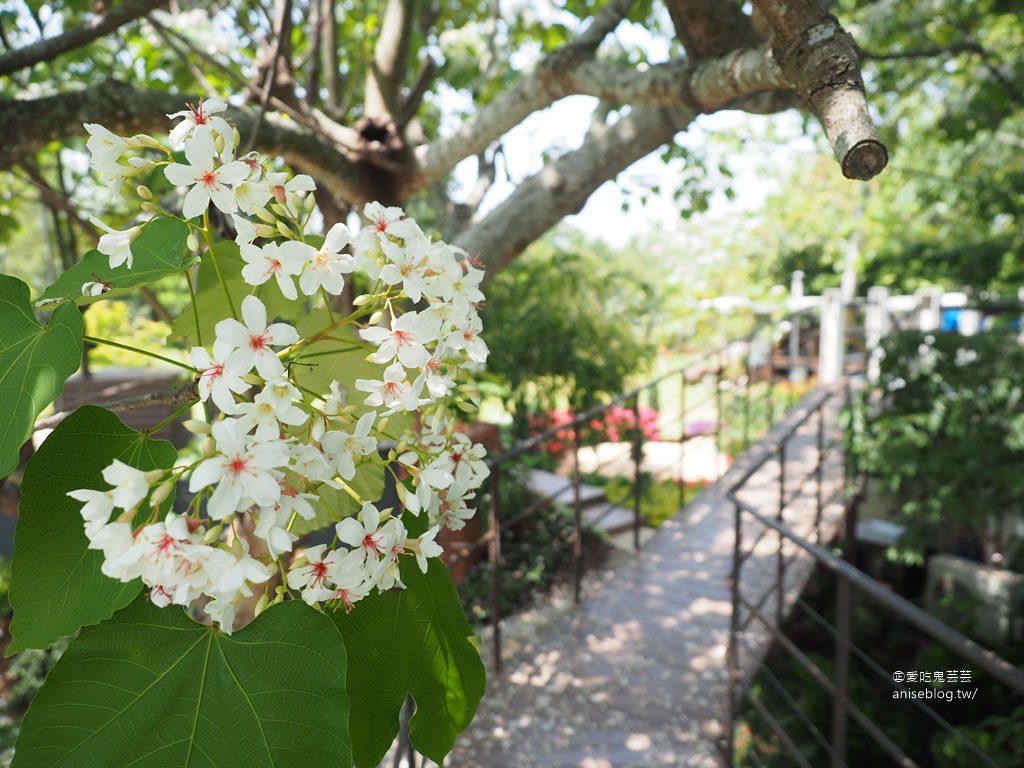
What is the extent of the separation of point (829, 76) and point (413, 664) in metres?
0.67

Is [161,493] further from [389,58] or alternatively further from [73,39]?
[389,58]

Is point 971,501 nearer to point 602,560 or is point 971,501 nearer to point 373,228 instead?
point 602,560

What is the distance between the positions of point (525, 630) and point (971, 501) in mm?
3185

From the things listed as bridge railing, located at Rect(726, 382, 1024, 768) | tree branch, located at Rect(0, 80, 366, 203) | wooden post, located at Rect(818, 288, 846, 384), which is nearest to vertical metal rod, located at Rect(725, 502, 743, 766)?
bridge railing, located at Rect(726, 382, 1024, 768)

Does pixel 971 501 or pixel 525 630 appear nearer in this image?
pixel 525 630

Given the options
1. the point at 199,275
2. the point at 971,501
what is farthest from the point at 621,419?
the point at 199,275

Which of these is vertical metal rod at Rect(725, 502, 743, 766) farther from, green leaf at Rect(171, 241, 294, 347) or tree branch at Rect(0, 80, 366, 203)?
green leaf at Rect(171, 241, 294, 347)

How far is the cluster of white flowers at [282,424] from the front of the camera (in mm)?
457

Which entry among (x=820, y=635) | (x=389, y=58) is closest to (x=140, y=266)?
(x=389, y=58)

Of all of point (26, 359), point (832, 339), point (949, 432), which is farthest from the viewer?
point (832, 339)

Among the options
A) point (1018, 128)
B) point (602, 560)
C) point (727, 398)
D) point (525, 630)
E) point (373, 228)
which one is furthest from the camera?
point (1018, 128)

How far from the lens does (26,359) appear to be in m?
0.58

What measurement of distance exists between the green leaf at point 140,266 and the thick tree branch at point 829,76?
1.82 ft

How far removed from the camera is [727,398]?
848cm
